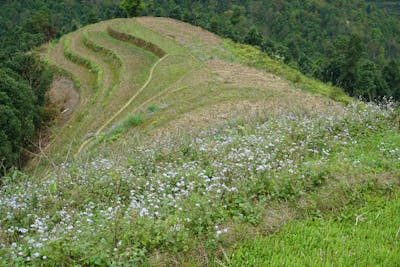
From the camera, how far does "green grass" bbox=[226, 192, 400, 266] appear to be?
12.6 ft

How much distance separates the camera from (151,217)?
4.39 m

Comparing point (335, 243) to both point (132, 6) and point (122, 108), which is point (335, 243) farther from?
point (132, 6)

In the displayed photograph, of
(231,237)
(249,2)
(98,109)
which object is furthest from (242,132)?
(249,2)

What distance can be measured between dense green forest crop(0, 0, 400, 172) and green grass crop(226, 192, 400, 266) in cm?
970

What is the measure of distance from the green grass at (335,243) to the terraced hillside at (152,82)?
707cm

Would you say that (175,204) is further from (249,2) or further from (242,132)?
(249,2)

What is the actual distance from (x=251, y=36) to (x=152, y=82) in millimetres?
22147

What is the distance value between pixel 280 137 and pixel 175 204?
9.68 feet

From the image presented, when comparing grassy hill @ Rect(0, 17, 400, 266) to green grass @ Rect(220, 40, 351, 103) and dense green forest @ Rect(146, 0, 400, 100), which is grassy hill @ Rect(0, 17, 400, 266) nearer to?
green grass @ Rect(220, 40, 351, 103)

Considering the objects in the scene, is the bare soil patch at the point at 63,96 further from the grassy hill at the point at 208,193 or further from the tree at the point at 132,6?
the tree at the point at 132,6

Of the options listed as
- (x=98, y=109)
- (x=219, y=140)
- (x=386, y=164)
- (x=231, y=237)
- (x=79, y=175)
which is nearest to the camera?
(x=231, y=237)

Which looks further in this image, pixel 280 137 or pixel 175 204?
pixel 280 137

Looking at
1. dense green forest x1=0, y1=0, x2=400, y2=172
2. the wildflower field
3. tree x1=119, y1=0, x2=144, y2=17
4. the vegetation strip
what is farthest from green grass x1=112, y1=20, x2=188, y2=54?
the wildflower field

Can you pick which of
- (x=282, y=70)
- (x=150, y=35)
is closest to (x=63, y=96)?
(x=150, y=35)
